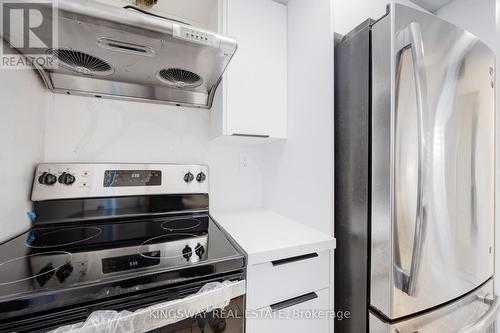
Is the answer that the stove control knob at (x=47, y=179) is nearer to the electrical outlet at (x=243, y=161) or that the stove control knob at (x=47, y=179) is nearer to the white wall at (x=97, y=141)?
the white wall at (x=97, y=141)

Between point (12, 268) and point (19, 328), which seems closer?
point (19, 328)

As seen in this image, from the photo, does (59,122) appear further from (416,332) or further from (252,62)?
(416,332)

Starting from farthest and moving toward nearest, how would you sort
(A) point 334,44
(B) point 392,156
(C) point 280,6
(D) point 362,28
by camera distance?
(C) point 280,6
(A) point 334,44
(D) point 362,28
(B) point 392,156

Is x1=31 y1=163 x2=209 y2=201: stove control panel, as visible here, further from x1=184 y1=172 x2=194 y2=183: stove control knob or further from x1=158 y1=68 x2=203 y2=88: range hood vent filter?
x1=158 y1=68 x2=203 y2=88: range hood vent filter

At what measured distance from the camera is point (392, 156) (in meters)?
0.75

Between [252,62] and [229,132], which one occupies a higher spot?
[252,62]

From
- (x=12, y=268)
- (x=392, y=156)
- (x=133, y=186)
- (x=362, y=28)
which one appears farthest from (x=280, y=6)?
(x=12, y=268)

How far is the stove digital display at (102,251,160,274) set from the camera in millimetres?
657

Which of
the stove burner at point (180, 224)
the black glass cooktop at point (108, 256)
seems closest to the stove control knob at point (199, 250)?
the black glass cooktop at point (108, 256)

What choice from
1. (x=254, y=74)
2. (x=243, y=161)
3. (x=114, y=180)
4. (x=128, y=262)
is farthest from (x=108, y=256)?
(x=254, y=74)

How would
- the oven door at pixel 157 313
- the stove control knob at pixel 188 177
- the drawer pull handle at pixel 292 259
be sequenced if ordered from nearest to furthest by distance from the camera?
the oven door at pixel 157 313 < the drawer pull handle at pixel 292 259 < the stove control knob at pixel 188 177

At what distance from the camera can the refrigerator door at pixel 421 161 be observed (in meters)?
0.75

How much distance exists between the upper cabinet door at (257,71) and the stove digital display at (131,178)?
49 cm

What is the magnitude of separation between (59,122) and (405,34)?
161 cm
